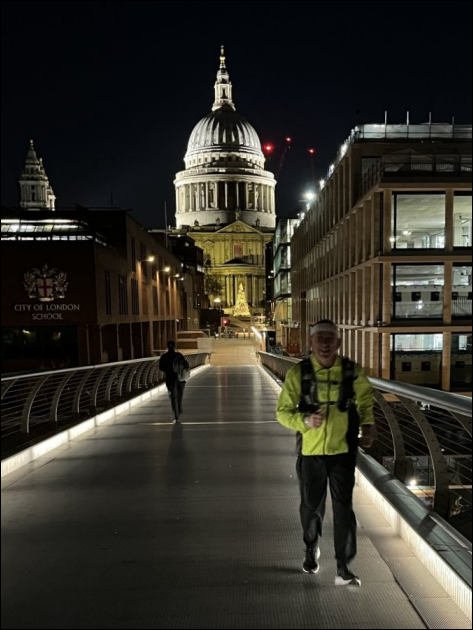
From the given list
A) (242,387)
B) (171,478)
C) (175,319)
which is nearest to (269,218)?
(175,319)

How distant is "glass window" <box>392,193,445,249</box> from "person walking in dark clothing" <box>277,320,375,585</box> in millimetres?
25375

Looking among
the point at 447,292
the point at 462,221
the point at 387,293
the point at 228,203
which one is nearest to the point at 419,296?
the point at 447,292

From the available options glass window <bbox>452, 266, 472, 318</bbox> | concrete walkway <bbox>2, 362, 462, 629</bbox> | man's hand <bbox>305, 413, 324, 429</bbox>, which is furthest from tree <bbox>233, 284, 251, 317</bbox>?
man's hand <bbox>305, 413, 324, 429</bbox>

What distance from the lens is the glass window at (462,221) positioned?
26906 millimetres

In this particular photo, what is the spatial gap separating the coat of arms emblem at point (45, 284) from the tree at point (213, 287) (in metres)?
75.9

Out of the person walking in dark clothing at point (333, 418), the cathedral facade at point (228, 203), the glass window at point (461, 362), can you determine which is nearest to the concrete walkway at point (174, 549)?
the person walking in dark clothing at point (333, 418)

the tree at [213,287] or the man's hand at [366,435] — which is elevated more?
the tree at [213,287]

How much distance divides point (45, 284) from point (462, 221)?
81.8ft

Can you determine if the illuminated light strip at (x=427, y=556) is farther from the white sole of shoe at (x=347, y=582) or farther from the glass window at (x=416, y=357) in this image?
the glass window at (x=416, y=357)

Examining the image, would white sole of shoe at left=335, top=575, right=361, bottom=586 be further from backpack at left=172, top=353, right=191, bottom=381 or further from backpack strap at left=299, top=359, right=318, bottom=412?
backpack at left=172, top=353, right=191, bottom=381

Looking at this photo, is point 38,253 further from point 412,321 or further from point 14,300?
point 412,321

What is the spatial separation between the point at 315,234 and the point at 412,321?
1986 cm

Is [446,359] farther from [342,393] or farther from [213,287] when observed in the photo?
[213,287]

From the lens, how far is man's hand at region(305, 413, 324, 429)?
112 inches
